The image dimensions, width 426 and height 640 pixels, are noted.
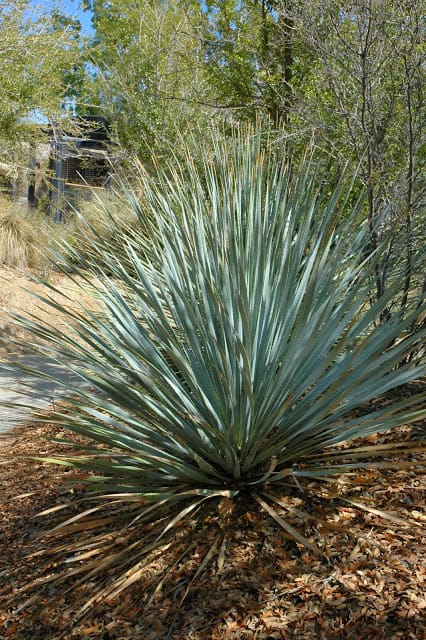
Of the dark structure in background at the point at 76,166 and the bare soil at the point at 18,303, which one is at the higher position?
the dark structure in background at the point at 76,166

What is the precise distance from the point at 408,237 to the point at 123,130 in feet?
40.1

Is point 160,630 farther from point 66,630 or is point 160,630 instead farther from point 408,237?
point 408,237

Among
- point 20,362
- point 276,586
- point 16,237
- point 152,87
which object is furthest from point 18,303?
point 276,586

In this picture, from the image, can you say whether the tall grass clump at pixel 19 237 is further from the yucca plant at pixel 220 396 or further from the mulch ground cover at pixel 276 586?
the mulch ground cover at pixel 276 586

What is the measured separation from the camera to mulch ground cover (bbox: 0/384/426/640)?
2.45 metres

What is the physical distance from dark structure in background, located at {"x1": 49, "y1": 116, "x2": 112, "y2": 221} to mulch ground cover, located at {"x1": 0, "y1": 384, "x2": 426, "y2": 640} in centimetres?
1159

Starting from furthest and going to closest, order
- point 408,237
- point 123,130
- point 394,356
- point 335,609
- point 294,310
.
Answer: point 123,130
point 408,237
point 294,310
point 394,356
point 335,609

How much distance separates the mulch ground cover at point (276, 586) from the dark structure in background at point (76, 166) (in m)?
11.6

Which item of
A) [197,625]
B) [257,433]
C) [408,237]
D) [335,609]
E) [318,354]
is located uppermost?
[408,237]

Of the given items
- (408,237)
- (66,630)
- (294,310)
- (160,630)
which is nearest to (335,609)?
(160,630)

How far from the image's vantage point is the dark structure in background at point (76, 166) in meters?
15.1

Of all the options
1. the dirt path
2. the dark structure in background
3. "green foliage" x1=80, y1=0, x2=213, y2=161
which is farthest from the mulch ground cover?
the dark structure in background

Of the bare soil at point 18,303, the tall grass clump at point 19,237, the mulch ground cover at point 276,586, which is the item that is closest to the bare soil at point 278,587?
the mulch ground cover at point 276,586

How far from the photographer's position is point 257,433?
10.2 feet
